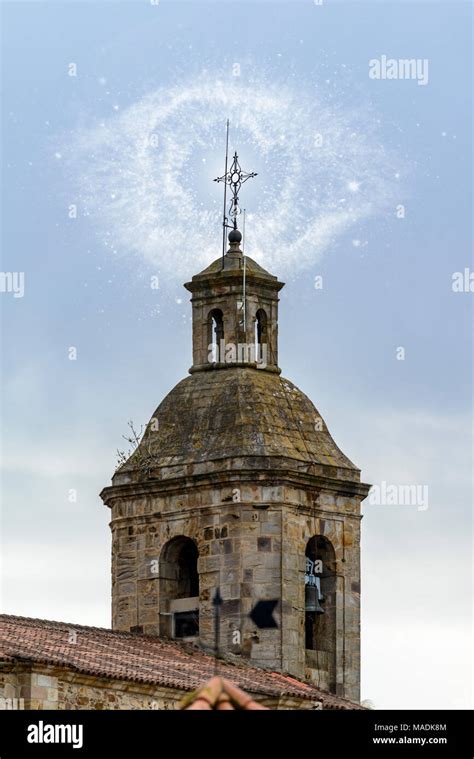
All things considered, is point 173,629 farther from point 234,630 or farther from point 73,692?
point 73,692

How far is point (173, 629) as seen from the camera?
47.2 metres

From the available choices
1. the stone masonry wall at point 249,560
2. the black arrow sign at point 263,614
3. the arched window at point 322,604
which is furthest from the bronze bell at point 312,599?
the black arrow sign at point 263,614

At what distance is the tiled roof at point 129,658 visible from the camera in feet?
127

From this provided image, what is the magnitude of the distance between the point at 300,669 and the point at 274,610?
1061 mm

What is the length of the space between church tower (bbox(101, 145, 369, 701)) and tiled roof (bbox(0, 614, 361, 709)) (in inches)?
43.5

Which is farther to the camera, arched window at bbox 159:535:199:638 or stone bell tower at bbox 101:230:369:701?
arched window at bbox 159:535:199:638

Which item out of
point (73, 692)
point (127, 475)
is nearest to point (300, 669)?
point (127, 475)

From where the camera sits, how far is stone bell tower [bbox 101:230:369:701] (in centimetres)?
4634

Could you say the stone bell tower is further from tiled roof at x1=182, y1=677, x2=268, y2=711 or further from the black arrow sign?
tiled roof at x1=182, y1=677, x2=268, y2=711

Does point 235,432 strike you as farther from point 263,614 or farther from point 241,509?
point 263,614

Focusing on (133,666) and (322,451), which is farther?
(322,451)

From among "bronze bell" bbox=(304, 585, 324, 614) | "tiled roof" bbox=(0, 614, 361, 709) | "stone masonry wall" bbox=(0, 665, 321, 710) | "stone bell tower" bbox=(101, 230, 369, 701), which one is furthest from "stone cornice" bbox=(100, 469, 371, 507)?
"stone masonry wall" bbox=(0, 665, 321, 710)
